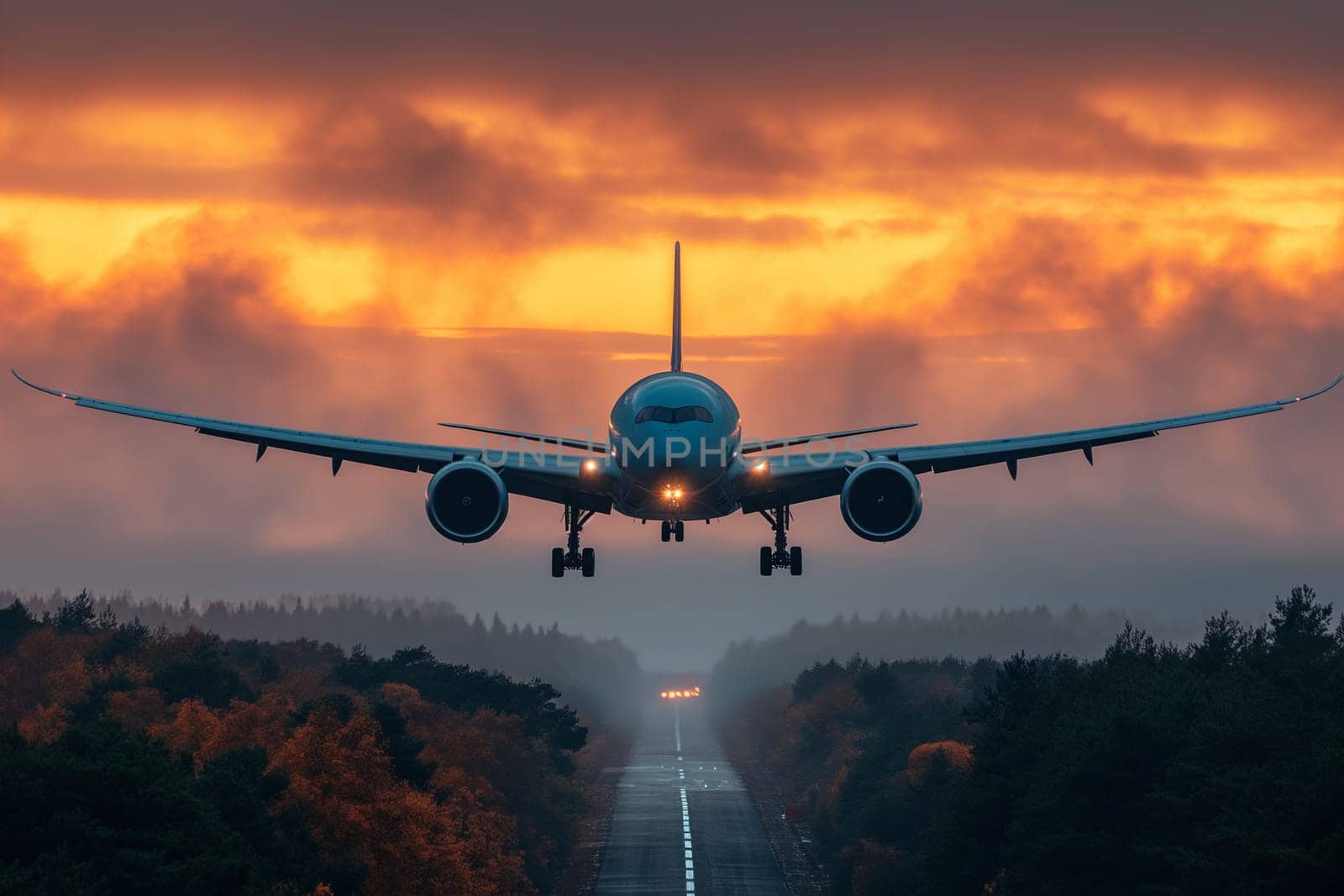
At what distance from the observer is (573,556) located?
61125 mm

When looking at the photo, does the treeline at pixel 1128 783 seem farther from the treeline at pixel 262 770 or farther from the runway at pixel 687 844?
the treeline at pixel 262 770

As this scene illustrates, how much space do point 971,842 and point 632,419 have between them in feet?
153

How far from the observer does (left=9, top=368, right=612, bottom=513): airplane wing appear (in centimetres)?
5434

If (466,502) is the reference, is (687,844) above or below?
below

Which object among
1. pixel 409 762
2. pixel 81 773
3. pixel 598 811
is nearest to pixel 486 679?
pixel 598 811

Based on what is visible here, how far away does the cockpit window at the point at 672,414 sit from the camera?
161 ft

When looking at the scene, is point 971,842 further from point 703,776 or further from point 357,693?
point 703,776

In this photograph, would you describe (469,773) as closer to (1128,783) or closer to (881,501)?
(1128,783)

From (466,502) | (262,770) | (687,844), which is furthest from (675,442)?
(687,844)

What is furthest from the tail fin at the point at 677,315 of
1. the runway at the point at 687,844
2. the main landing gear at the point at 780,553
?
the runway at the point at 687,844

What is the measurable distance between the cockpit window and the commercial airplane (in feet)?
0.12

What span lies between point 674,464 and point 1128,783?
106 feet

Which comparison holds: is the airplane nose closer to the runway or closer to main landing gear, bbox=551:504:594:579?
main landing gear, bbox=551:504:594:579

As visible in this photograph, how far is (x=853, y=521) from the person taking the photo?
5138 centimetres
